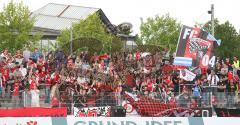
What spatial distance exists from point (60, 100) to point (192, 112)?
4720 mm

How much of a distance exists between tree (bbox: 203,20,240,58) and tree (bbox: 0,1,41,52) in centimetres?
2038

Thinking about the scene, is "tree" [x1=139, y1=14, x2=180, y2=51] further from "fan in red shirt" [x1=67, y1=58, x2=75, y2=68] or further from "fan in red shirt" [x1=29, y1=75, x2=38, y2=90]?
"fan in red shirt" [x1=29, y1=75, x2=38, y2=90]

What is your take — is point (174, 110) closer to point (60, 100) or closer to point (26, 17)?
point (60, 100)

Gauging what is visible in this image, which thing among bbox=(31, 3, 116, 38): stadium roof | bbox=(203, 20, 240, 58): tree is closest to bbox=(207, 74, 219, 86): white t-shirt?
bbox=(203, 20, 240, 58): tree

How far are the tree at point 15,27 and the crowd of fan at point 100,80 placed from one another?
68.5ft

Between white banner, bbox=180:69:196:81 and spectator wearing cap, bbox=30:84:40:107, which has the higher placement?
white banner, bbox=180:69:196:81

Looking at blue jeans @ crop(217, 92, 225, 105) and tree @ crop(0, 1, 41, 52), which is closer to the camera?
blue jeans @ crop(217, 92, 225, 105)

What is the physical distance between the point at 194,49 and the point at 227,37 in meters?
42.3

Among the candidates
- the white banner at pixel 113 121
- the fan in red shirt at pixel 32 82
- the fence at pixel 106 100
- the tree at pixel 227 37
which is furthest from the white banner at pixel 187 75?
the tree at pixel 227 37

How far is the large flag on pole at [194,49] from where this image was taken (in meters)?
22.4

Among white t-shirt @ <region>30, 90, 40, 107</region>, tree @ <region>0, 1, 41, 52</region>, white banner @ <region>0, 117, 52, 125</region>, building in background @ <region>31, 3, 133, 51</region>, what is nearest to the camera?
white banner @ <region>0, 117, 52, 125</region>

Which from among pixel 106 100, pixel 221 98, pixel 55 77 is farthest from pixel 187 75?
pixel 55 77

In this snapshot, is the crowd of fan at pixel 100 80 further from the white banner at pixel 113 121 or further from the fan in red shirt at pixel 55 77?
the white banner at pixel 113 121

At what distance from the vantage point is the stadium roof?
71.6m
